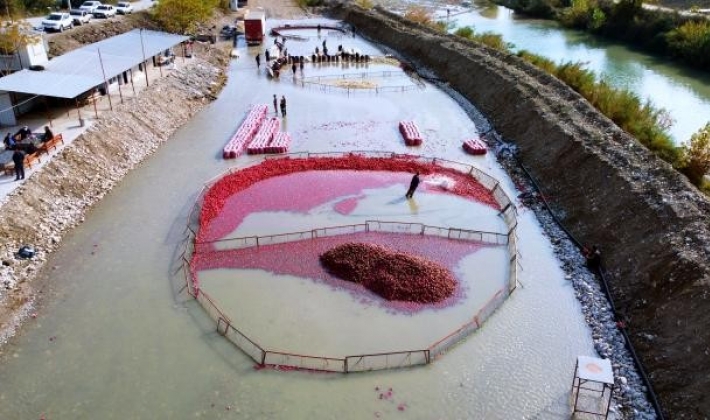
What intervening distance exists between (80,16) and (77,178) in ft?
122

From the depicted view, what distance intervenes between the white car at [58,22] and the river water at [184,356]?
3351cm

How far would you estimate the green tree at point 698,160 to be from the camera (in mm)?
28172

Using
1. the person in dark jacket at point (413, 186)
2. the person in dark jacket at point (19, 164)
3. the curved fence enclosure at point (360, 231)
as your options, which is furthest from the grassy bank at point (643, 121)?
the person in dark jacket at point (19, 164)

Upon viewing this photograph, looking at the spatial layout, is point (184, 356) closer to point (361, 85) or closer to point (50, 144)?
point (50, 144)

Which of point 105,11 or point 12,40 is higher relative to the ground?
point 12,40

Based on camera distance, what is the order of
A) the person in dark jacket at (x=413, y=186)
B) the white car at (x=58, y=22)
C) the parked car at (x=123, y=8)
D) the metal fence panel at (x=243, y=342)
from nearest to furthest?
the metal fence panel at (x=243, y=342) < the person in dark jacket at (x=413, y=186) < the white car at (x=58, y=22) < the parked car at (x=123, y=8)

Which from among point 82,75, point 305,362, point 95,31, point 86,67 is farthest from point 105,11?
point 305,362

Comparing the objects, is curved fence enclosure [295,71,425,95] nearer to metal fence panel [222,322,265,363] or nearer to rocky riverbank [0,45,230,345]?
rocky riverbank [0,45,230,345]

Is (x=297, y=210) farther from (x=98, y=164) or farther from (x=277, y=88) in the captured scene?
(x=277, y=88)

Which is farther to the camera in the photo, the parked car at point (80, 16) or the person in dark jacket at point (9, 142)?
the parked car at point (80, 16)

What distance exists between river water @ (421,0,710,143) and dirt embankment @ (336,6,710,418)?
29.1ft

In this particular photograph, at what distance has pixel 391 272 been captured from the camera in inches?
898

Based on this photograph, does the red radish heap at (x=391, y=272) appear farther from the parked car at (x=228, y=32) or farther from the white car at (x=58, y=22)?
the parked car at (x=228, y=32)

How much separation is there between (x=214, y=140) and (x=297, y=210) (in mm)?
12644
